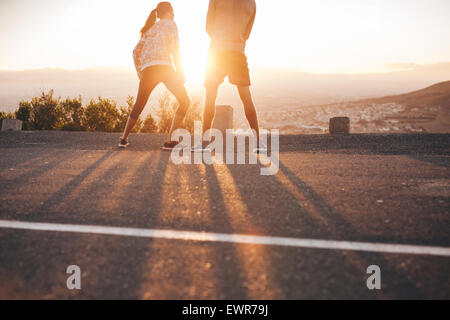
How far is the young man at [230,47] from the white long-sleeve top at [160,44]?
0.65 m

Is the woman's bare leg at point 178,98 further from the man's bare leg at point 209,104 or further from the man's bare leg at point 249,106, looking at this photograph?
the man's bare leg at point 249,106

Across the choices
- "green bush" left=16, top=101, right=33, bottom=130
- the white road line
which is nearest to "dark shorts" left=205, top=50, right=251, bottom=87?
the white road line

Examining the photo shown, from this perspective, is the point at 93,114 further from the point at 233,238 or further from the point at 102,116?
the point at 233,238

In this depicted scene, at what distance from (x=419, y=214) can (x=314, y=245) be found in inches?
38.0

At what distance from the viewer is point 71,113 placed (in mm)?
15258

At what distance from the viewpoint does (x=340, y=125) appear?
704cm

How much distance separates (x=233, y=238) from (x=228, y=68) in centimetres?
360

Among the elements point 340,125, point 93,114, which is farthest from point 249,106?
point 93,114

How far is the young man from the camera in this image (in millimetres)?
5082

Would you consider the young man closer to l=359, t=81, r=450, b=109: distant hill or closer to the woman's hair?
the woman's hair

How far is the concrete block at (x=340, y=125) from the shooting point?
7012 mm
